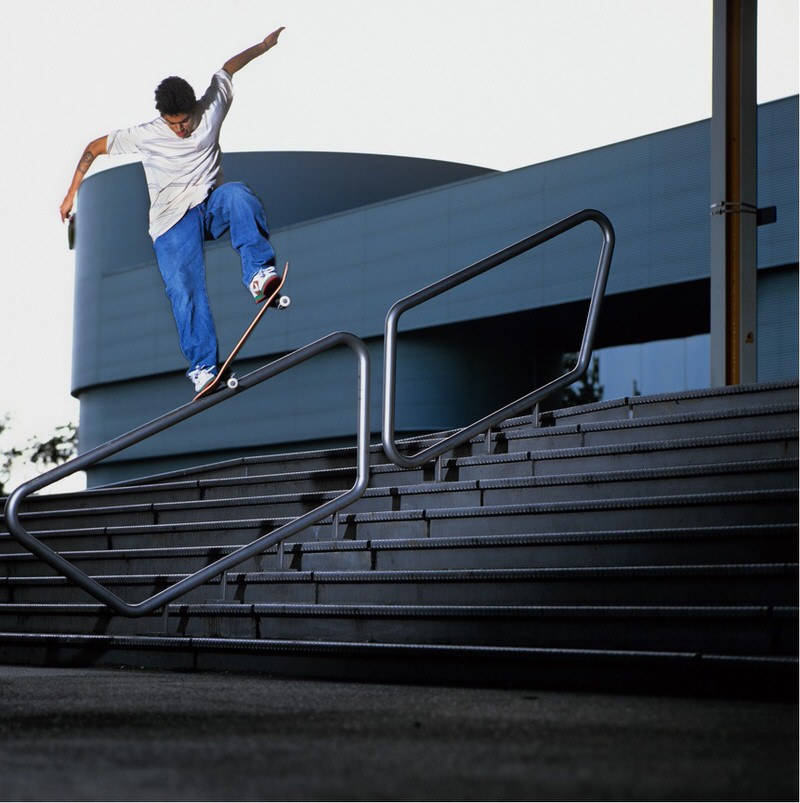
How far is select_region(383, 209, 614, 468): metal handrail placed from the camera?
5.45 meters

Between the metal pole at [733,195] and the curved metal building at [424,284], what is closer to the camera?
the metal pole at [733,195]

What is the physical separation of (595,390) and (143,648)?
1466cm

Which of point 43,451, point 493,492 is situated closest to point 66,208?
point 493,492

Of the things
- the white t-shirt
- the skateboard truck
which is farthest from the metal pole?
the white t-shirt

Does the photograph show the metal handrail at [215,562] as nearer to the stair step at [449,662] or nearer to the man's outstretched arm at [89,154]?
the stair step at [449,662]

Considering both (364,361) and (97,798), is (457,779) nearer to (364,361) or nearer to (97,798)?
(97,798)

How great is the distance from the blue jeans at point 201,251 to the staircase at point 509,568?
49.4 inches

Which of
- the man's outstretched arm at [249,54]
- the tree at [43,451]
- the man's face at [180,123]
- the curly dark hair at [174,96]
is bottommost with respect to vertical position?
the tree at [43,451]

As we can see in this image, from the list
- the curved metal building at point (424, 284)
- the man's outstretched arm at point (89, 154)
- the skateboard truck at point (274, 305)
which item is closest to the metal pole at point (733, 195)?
the skateboard truck at point (274, 305)

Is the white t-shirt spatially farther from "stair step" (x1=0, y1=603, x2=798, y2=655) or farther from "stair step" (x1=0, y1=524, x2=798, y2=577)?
"stair step" (x1=0, y1=603, x2=798, y2=655)

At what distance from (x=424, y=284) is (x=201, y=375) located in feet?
43.9

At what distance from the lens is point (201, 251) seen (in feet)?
25.6

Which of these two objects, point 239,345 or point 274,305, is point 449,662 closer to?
point 239,345

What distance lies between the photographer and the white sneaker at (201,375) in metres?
7.36
